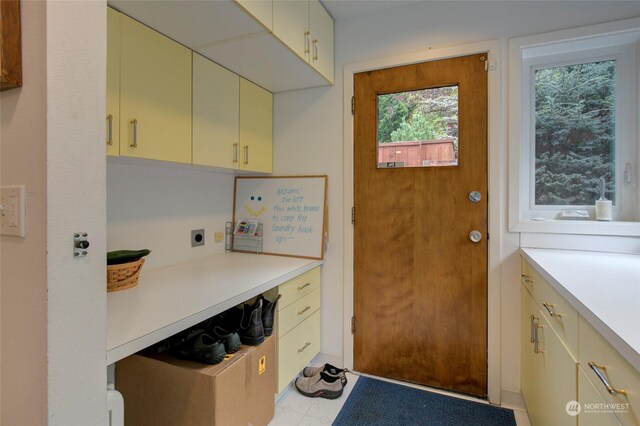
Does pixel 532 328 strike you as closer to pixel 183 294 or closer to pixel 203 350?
pixel 203 350

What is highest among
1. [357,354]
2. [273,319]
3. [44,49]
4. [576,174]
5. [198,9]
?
[198,9]

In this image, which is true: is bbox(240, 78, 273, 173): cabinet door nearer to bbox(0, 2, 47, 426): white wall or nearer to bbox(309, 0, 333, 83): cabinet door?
bbox(309, 0, 333, 83): cabinet door

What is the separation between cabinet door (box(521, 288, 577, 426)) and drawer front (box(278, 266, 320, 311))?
1.21m

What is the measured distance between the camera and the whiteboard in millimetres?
2215

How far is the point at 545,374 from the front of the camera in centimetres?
129

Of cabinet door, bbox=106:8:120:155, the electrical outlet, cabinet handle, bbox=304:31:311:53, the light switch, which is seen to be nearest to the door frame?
cabinet handle, bbox=304:31:311:53

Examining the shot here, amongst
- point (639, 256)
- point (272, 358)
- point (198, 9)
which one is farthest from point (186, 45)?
point (639, 256)

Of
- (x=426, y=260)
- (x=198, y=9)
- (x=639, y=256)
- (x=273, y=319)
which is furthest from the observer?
(x=426, y=260)

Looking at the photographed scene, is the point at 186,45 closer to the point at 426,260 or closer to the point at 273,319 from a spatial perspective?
the point at 273,319

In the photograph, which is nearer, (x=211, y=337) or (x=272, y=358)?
(x=211, y=337)

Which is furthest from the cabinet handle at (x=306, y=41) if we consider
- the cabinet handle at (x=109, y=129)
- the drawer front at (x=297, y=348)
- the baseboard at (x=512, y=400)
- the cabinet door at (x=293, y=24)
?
the baseboard at (x=512, y=400)

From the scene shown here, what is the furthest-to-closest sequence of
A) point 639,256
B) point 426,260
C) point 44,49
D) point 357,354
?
point 357,354, point 426,260, point 639,256, point 44,49

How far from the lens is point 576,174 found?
1.83 metres

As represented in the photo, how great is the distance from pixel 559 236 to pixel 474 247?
1.40 feet
